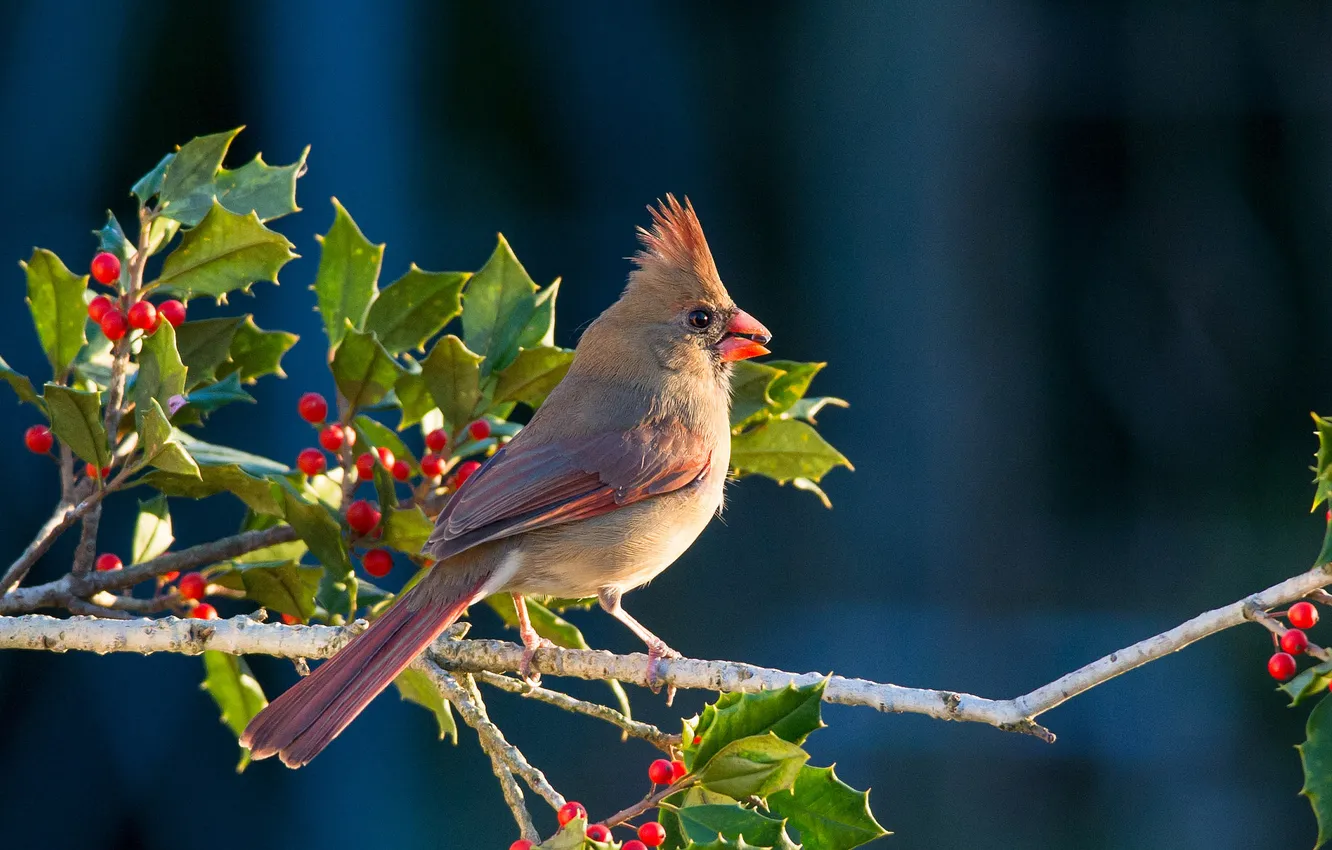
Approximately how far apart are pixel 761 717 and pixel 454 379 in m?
0.86

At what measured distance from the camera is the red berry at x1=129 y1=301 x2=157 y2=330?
1.96 meters

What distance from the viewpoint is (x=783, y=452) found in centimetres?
232

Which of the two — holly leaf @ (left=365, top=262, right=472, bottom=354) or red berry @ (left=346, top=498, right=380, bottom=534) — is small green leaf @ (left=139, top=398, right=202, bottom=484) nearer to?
red berry @ (left=346, top=498, right=380, bottom=534)

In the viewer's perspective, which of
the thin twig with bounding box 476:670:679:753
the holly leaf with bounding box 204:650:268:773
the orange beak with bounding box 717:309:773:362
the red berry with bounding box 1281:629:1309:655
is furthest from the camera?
the orange beak with bounding box 717:309:773:362

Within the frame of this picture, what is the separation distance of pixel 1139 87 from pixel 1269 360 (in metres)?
1.04

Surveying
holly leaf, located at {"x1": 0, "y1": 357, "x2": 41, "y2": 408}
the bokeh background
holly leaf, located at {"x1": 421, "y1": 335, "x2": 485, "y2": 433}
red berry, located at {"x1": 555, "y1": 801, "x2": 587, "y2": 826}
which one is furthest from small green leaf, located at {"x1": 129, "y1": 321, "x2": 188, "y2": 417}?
the bokeh background

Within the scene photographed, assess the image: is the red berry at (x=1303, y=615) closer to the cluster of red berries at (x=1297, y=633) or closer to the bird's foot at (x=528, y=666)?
the cluster of red berries at (x=1297, y=633)

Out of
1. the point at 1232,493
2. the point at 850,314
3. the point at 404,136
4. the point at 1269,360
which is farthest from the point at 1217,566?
the point at 404,136

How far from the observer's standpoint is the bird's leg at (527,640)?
1.94 meters

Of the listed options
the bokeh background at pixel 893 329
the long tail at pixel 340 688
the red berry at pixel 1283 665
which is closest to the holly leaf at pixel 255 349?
the long tail at pixel 340 688

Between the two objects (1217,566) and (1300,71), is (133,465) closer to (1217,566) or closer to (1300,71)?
(1217,566)

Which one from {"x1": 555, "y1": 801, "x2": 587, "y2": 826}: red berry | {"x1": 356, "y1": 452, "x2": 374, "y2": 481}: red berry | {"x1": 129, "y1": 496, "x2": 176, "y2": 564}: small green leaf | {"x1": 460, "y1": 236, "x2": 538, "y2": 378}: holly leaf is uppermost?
{"x1": 460, "y1": 236, "x2": 538, "y2": 378}: holly leaf

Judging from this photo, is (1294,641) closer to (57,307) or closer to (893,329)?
(57,307)

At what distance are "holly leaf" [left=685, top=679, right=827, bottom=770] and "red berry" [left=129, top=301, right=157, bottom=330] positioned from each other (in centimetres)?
101
